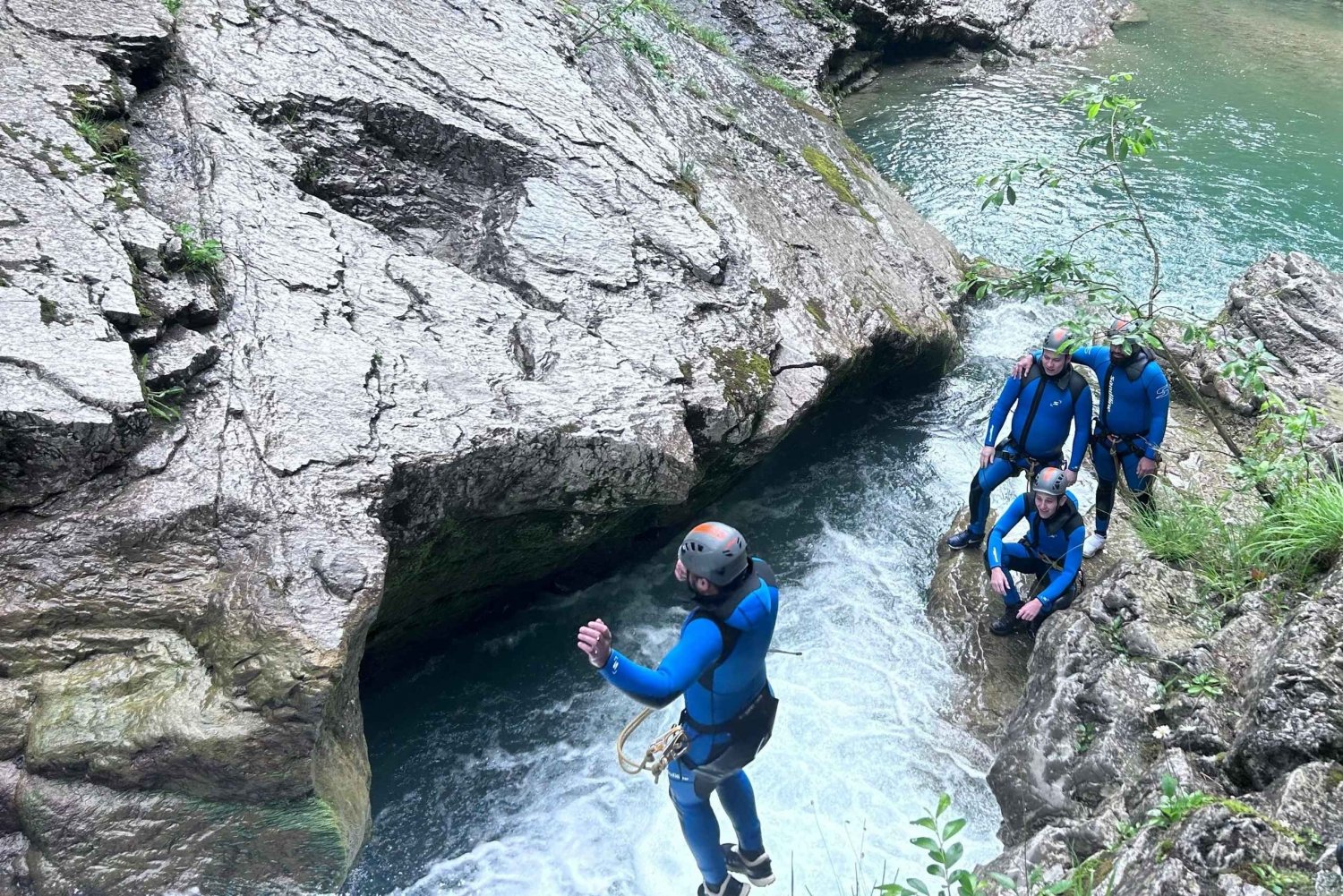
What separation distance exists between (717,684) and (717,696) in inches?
3.3

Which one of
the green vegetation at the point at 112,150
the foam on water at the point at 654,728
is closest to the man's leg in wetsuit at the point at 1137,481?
the foam on water at the point at 654,728

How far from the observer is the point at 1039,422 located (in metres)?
6.86

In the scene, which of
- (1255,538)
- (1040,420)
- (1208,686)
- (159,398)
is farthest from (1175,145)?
(159,398)

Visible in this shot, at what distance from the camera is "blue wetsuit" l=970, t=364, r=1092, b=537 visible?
22.1 feet

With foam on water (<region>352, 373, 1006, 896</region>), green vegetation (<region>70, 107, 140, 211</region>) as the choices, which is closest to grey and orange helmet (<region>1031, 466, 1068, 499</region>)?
foam on water (<region>352, 373, 1006, 896</region>)

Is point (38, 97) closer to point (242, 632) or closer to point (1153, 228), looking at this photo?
point (242, 632)

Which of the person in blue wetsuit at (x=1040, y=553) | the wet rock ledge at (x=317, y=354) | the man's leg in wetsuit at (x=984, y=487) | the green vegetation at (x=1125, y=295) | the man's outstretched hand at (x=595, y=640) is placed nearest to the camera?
the man's outstretched hand at (x=595, y=640)

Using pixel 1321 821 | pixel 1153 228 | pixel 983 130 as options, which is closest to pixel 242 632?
pixel 1321 821

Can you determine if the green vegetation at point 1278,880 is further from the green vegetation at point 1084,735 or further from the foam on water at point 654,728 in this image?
the foam on water at point 654,728

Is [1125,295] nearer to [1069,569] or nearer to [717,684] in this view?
[1069,569]

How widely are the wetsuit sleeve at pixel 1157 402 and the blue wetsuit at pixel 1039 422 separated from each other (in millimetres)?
407

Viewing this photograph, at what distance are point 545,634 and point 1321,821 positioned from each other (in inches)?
197

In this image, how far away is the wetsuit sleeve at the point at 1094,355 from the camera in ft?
22.5

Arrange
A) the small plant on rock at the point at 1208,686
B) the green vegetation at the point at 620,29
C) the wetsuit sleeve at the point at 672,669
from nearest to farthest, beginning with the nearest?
1. the wetsuit sleeve at the point at 672,669
2. the small plant on rock at the point at 1208,686
3. the green vegetation at the point at 620,29
